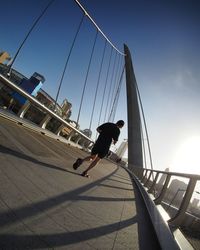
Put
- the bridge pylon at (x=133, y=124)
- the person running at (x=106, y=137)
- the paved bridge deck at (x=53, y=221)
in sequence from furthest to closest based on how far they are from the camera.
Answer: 1. the bridge pylon at (x=133, y=124)
2. the person running at (x=106, y=137)
3. the paved bridge deck at (x=53, y=221)

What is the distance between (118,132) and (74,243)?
15.2ft

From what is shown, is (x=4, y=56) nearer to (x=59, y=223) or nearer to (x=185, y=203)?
(x=185, y=203)

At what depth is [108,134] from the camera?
637 cm

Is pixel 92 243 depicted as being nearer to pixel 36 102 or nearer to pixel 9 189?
pixel 9 189

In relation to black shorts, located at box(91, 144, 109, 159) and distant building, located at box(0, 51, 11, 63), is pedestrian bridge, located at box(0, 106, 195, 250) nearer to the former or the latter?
black shorts, located at box(91, 144, 109, 159)

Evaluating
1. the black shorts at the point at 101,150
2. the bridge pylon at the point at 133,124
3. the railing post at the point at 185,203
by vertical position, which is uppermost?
the bridge pylon at the point at 133,124

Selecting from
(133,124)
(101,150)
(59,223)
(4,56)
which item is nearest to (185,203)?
(59,223)

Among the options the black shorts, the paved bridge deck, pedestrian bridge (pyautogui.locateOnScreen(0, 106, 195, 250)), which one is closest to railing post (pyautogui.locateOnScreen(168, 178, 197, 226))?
pedestrian bridge (pyautogui.locateOnScreen(0, 106, 195, 250))

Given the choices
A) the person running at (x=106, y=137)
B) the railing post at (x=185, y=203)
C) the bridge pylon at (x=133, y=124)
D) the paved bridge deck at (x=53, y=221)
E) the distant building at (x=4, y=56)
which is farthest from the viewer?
the distant building at (x=4, y=56)

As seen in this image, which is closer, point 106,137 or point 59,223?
point 59,223

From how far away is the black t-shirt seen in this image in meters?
6.37

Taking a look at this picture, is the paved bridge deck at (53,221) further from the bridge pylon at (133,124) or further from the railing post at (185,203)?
the bridge pylon at (133,124)

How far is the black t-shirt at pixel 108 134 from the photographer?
6.37 meters

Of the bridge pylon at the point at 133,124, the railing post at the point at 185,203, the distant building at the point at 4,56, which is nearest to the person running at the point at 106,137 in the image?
the railing post at the point at 185,203
